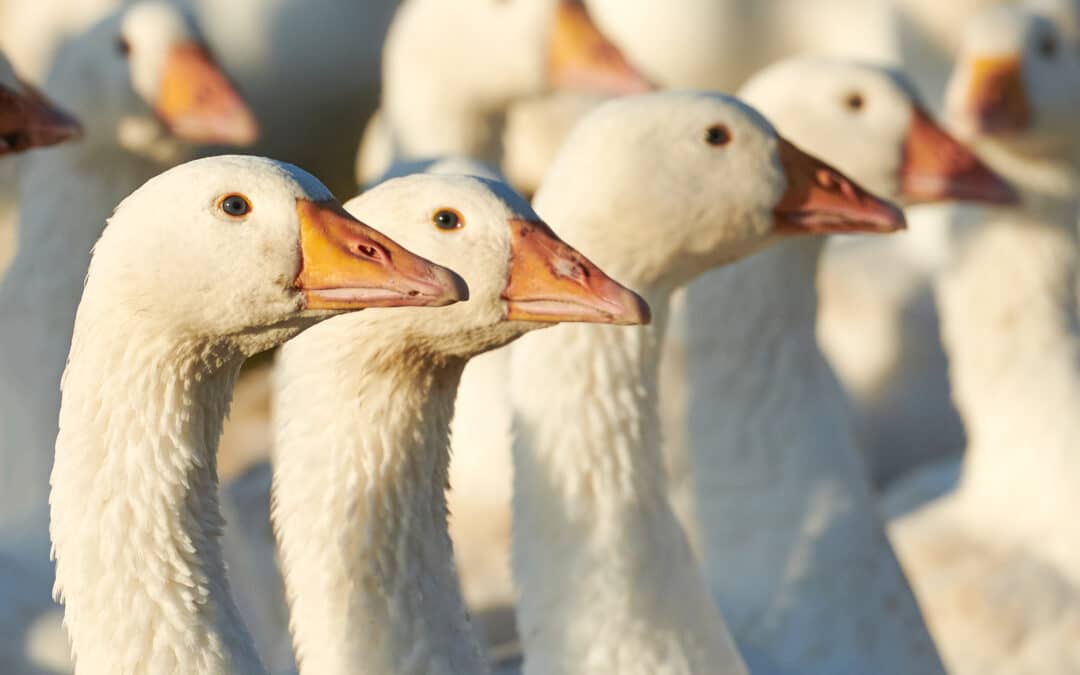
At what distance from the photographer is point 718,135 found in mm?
5812

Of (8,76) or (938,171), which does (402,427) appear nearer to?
(8,76)

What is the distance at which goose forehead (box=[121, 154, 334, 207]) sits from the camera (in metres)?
4.13

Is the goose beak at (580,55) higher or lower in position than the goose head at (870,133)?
lower

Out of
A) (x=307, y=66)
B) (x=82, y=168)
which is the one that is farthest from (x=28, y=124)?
(x=307, y=66)

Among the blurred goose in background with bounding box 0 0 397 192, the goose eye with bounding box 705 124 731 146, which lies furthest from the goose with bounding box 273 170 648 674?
the blurred goose in background with bounding box 0 0 397 192

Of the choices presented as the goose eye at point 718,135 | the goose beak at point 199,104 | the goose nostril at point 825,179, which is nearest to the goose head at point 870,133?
the goose nostril at point 825,179

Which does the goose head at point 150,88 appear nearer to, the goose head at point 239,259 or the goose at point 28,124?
the goose at point 28,124

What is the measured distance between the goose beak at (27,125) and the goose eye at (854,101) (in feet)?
8.09

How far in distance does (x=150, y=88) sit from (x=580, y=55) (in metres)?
2.06

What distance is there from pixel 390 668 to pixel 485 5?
4.99 m

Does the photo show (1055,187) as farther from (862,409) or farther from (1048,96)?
(862,409)

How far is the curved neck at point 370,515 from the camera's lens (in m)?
4.74

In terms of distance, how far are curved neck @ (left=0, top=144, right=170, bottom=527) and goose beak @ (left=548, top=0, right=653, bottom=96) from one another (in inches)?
81.4

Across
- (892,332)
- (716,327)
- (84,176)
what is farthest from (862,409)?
(84,176)
